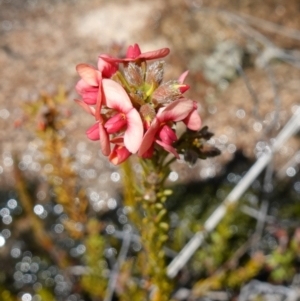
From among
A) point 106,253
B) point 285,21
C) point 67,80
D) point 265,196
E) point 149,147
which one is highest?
point 149,147

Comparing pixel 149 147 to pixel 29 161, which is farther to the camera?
pixel 29 161

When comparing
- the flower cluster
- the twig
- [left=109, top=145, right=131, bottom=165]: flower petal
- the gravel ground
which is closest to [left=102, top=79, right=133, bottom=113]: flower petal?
the flower cluster

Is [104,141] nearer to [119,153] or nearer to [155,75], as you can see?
[119,153]

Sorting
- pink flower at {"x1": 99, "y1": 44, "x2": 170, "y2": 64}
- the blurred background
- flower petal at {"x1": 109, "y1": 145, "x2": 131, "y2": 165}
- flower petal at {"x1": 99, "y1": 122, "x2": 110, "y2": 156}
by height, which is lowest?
the blurred background

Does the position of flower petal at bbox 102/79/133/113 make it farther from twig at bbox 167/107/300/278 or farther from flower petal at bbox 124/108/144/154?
twig at bbox 167/107/300/278

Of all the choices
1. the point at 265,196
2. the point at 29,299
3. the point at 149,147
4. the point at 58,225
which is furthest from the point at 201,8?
the point at 149,147

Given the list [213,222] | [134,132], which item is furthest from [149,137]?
[213,222]

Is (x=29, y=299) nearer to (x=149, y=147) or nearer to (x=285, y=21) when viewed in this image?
(x=149, y=147)

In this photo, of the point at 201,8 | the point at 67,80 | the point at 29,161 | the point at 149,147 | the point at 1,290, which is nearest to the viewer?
the point at 149,147
